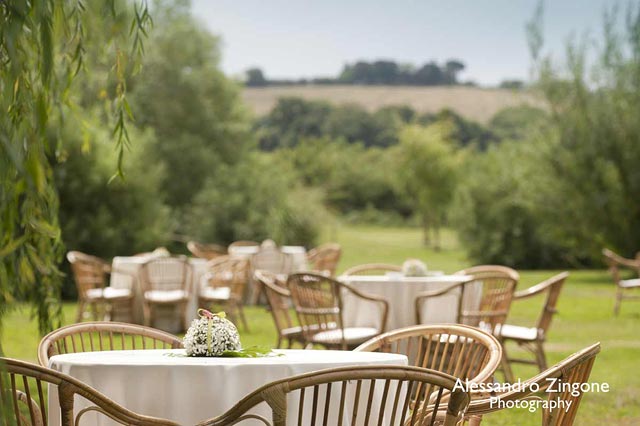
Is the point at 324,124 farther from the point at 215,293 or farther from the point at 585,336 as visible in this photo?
the point at 585,336

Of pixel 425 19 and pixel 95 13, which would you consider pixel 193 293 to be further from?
pixel 425 19

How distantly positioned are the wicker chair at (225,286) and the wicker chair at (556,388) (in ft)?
27.8

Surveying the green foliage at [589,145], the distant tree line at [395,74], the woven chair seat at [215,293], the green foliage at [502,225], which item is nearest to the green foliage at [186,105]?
the green foliage at [502,225]

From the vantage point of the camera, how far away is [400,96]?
75812 millimetres

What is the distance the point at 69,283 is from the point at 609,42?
11762 millimetres

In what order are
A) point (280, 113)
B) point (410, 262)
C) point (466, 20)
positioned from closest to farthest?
1. point (410, 262)
2. point (280, 113)
3. point (466, 20)

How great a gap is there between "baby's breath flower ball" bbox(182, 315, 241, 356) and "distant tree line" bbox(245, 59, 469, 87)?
74.1m

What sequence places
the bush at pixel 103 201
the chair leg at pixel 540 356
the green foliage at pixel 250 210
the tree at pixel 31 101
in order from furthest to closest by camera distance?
the green foliage at pixel 250 210 < the bush at pixel 103 201 < the chair leg at pixel 540 356 < the tree at pixel 31 101

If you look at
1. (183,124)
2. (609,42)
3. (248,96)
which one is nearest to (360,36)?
(248,96)

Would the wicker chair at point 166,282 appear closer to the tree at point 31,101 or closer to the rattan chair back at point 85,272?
the rattan chair back at point 85,272

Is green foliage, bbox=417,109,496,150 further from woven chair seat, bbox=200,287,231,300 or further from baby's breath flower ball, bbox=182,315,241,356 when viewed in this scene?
baby's breath flower ball, bbox=182,315,241,356

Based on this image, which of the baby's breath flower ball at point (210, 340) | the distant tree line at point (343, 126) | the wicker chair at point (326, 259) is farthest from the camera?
the distant tree line at point (343, 126)

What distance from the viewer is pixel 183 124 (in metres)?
28.9

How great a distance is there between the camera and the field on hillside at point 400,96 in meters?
69.8
